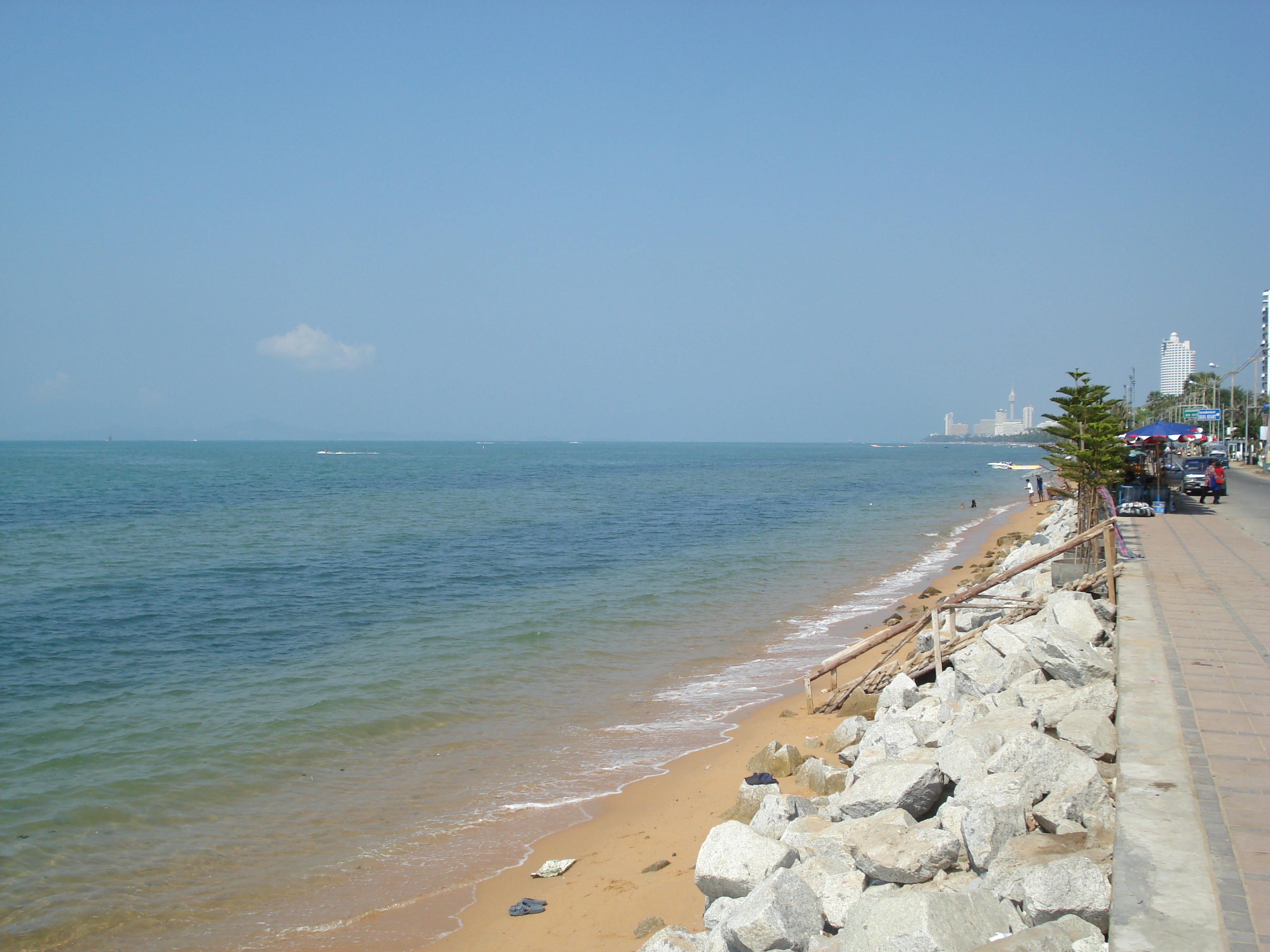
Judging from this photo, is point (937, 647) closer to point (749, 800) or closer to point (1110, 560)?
point (1110, 560)

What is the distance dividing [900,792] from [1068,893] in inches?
82.5

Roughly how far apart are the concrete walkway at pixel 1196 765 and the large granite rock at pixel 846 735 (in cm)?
295

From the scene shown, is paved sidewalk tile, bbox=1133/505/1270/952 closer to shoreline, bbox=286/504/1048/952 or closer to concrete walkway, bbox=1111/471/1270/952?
concrete walkway, bbox=1111/471/1270/952

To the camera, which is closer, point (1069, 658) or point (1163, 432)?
point (1069, 658)

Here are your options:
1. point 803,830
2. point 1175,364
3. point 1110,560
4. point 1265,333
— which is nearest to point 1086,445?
point 1110,560

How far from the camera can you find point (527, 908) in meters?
7.42

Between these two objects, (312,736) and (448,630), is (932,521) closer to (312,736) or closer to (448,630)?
(448,630)

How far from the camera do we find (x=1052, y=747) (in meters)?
5.97

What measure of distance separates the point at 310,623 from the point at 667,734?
1009 cm

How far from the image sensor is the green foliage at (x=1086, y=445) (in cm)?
1755

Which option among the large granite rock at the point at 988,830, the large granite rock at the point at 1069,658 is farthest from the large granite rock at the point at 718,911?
the large granite rock at the point at 1069,658

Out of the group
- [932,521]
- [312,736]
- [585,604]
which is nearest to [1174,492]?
[932,521]

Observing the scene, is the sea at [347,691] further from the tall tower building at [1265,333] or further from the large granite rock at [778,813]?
the tall tower building at [1265,333]

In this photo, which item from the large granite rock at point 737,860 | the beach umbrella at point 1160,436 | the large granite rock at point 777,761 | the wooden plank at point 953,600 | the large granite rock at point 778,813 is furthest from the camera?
the beach umbrella at point 1160,436
